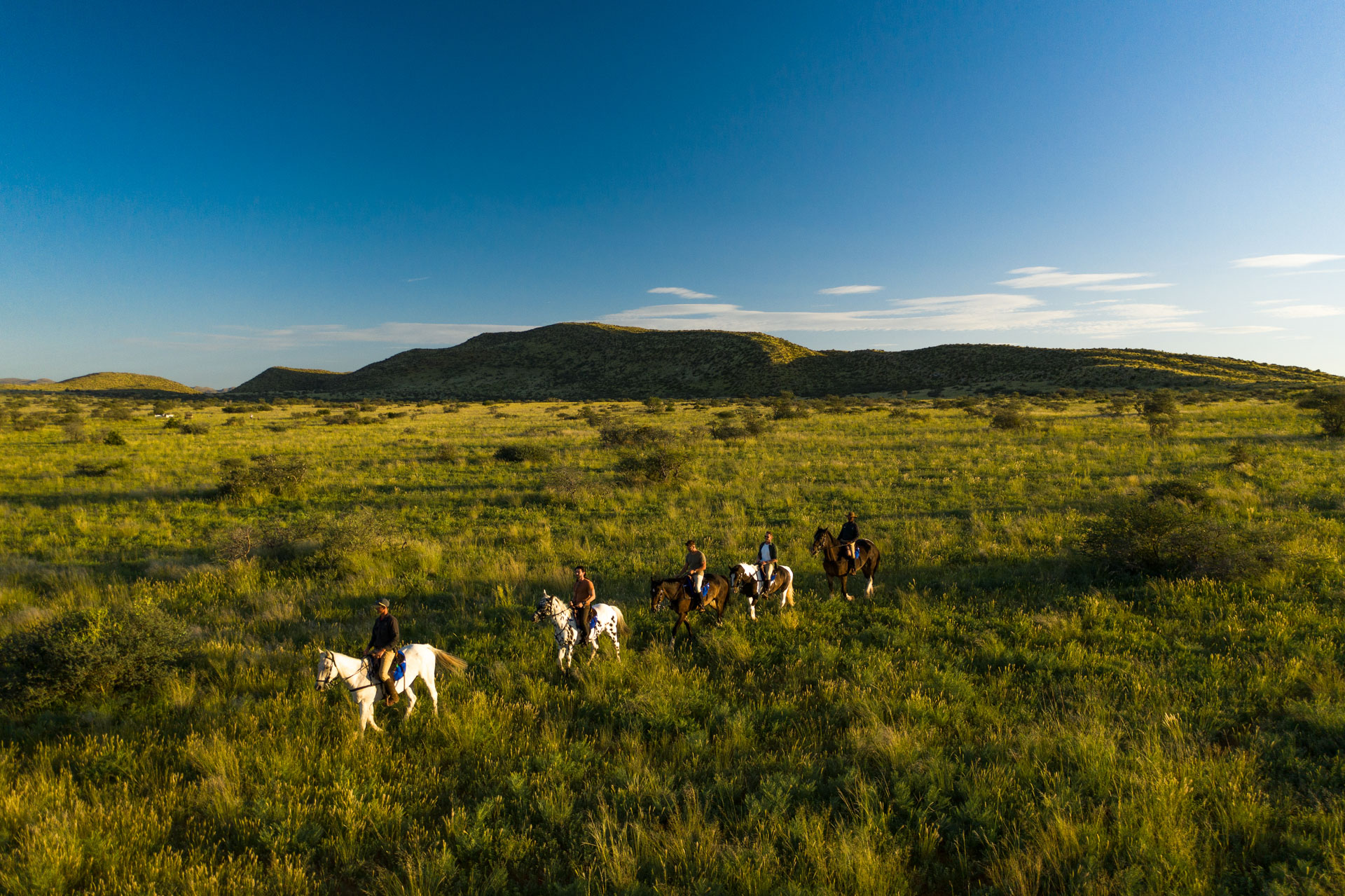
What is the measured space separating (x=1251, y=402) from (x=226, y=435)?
79.8 metres

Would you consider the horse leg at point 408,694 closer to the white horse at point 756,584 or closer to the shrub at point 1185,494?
the white horse at point 756,584

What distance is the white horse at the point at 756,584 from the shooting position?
28.6ft

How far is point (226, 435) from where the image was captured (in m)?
36.0

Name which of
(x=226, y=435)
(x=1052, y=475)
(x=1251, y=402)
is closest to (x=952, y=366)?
(x=1251, y=402)

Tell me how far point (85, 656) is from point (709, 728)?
7.12 metres

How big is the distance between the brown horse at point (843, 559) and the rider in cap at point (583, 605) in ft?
13.2

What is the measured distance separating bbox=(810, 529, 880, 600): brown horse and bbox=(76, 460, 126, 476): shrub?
2863 centimetres

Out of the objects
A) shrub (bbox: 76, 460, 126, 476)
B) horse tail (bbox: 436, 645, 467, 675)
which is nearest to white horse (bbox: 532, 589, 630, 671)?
horse tail (bbox: 436, 645, 467, 675)

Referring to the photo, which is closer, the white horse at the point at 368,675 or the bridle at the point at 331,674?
the bridle at the point at 331,674

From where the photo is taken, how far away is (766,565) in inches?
355

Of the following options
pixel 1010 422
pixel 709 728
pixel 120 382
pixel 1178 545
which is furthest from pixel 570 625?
pixel 120 382

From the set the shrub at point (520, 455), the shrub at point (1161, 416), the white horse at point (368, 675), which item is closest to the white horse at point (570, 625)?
the white horse at point (368, 675)

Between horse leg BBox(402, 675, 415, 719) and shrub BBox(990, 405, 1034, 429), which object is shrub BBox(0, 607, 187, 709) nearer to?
horse leg BBox(402, 675, 415, 719)

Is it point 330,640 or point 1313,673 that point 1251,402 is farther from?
point 330,640
